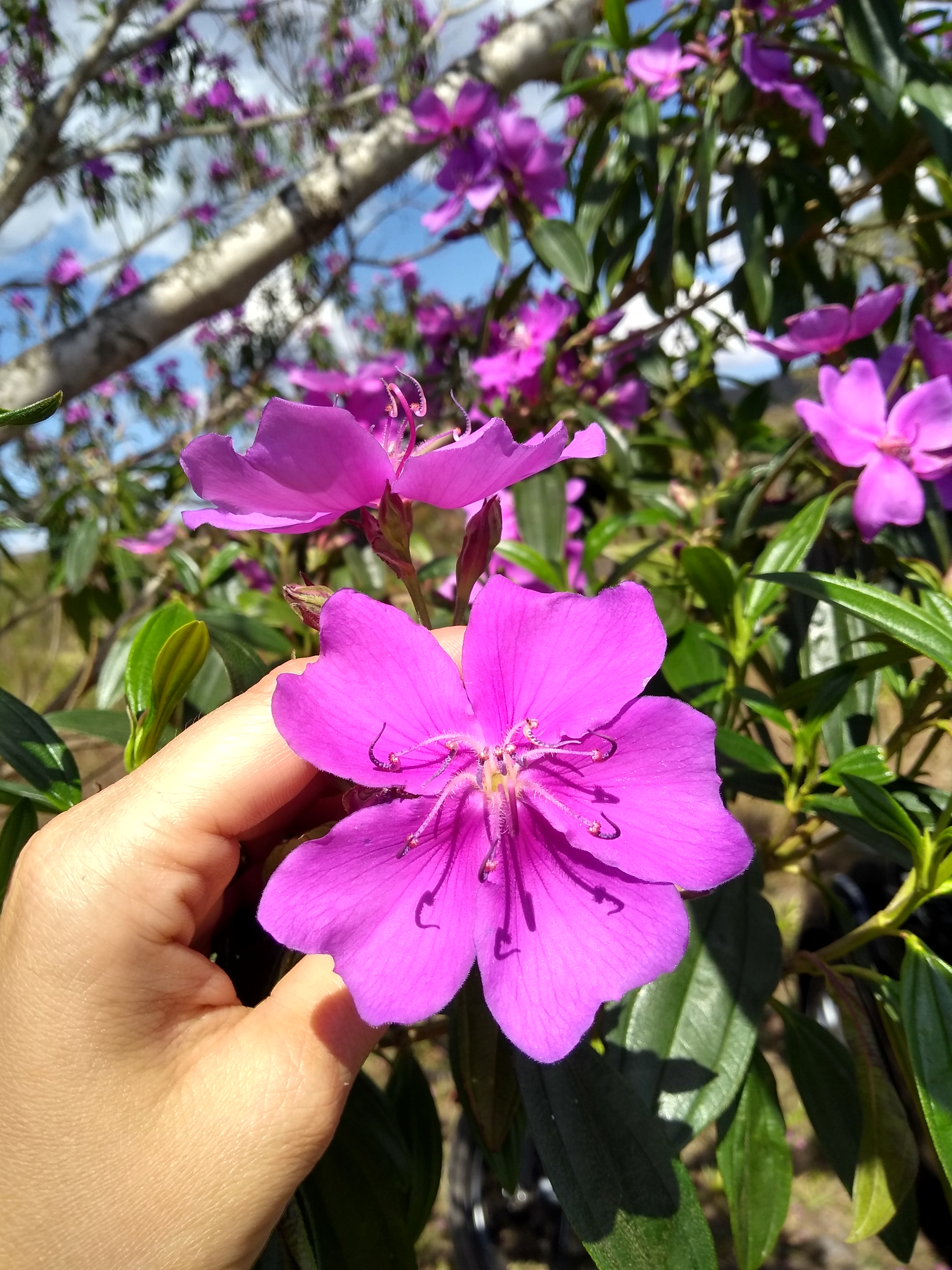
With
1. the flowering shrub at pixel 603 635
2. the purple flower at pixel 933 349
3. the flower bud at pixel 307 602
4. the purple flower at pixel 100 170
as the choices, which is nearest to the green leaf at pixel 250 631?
the flowering shrub at pixel 603 635

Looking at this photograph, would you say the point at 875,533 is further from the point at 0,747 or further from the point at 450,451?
the point at 0,747

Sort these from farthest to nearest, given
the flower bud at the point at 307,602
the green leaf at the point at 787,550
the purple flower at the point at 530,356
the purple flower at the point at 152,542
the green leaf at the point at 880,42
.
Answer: the purple flower at the point at 152,542 → the purple flower at the point at 530,356 → the green leaf at the point at 880,42 → the green leaf at the point at 787,550 → the flower bud at the point at 307,602

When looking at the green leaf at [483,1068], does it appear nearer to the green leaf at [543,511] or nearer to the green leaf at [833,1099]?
the green leaf at [833,1099]

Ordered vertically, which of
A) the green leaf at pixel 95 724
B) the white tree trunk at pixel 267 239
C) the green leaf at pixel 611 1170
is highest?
the white tree trunk at pixel 267 239

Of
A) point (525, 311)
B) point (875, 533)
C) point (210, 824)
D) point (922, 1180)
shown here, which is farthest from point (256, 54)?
point (922, 1180)

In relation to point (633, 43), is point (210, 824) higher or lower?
lower

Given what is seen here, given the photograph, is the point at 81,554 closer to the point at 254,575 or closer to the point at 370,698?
the point at 254,575
